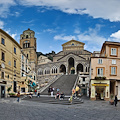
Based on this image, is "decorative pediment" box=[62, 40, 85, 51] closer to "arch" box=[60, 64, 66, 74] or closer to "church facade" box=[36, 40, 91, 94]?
"church facade" box=[36, 40, 91, 94]

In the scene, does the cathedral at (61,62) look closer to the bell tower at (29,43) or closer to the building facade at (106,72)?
the bell tower at (29,43)

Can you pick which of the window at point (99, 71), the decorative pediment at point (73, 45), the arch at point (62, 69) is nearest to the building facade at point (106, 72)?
the window at point (99, 71)

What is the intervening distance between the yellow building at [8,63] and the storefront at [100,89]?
1504 centimetres

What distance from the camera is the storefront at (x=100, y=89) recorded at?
32.5m

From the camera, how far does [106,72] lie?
33.1 meters

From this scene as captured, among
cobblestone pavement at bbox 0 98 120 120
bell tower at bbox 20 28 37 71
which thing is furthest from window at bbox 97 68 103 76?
bell tower at bbox 20 28 37 71

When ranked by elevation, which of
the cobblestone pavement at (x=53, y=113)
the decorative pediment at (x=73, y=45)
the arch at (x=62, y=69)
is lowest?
the cobblestone pavement at (x=53, y=113)

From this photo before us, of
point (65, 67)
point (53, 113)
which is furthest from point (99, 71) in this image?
point (65, 67)

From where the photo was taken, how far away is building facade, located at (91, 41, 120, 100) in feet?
107

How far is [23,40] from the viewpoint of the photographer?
Answer: 85500 mm

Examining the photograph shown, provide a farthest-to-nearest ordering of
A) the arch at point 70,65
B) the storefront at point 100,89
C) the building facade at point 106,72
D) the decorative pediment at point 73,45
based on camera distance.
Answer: the decorative pediment at point 73,45 < the arch at point 70,65 < the building facade at point 106,72 < the storefront at point 100,89

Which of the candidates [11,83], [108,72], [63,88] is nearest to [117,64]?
[108,72]

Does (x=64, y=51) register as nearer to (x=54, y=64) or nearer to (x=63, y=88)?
(x=54, y=64)

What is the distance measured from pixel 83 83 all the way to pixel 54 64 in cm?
1690
